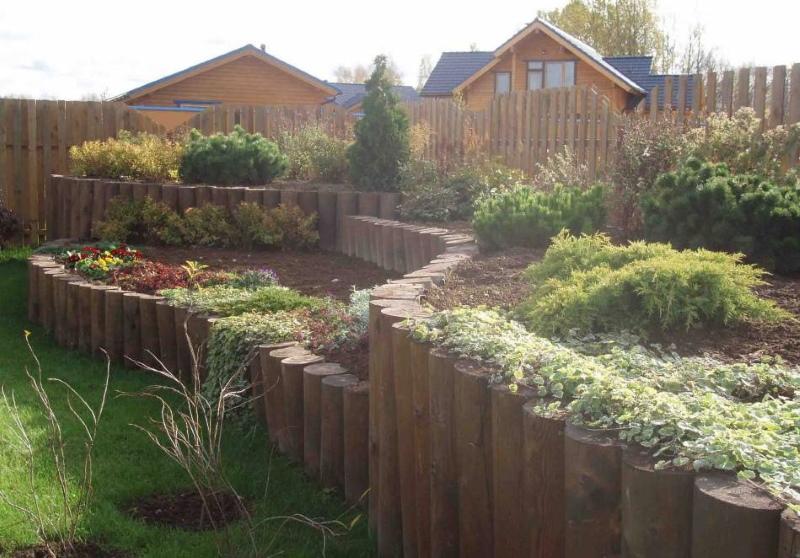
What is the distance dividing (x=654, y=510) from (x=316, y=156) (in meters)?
10.4

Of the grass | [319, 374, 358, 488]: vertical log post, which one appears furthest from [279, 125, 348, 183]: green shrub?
[319, 374, 358, 488]: vertical log post

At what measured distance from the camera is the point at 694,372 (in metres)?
3.39

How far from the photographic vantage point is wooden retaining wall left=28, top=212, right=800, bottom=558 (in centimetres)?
229

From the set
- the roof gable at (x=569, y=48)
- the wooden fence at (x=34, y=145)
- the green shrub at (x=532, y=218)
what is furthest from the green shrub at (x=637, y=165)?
the roof gable at (x=569, y=48)

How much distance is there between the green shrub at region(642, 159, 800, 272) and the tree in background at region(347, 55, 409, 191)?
16.2ft

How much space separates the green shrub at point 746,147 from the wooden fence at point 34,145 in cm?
1003

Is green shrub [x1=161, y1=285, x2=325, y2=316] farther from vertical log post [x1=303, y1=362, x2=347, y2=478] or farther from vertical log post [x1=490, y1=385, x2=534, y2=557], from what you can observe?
vertical log post [x1=490, y1=385, x2=534, y2=557]

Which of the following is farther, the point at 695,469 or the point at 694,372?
the point at 694,372

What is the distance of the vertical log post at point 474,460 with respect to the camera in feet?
10.3

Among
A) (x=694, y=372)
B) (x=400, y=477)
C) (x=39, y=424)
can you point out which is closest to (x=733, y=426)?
(x=694, y=372)

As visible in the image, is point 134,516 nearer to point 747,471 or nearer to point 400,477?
→ point 400,477

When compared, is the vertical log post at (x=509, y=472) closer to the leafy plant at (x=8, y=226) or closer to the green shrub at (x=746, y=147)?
the green shrub at (x=746, y=147)

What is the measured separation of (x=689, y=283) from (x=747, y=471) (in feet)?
6.65

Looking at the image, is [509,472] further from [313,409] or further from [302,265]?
[302,265]
